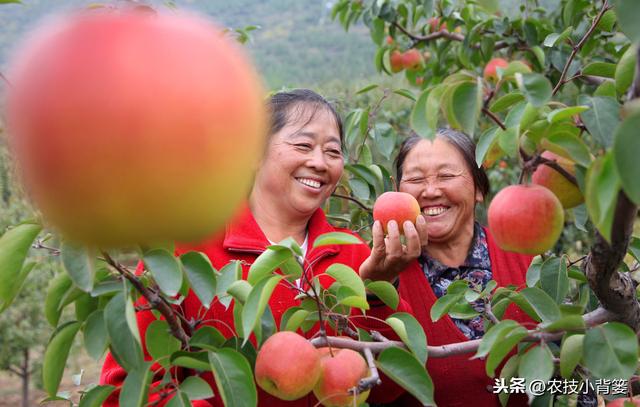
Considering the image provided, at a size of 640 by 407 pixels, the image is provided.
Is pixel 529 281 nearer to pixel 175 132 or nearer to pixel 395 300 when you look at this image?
pixel 395 300

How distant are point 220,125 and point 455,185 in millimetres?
1287

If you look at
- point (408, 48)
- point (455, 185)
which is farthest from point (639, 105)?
point (408, 48)

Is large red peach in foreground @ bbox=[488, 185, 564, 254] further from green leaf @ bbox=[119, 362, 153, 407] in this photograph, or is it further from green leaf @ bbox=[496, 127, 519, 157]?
green leaf @ bbox=[119, 362, 153, 407]

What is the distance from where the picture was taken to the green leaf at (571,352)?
95 centimetres

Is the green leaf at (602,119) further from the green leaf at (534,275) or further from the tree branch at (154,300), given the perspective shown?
the tree branch at (154,300)

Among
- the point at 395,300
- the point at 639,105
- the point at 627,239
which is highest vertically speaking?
the point at 639,105

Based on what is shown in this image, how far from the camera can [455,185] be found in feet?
5.08

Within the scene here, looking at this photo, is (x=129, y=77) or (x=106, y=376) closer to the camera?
(x=129, y=77)

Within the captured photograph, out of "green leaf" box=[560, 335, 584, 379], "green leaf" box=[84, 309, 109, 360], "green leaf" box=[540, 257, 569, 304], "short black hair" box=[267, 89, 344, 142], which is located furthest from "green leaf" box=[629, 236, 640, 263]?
"green leaf" box=[84, 309, 109, 360]

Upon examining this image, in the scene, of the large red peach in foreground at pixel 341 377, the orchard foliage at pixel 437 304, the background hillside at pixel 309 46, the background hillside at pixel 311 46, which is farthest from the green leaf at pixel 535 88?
the background hillside at pixel 309 46

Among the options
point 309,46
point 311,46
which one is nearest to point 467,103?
point 309,46

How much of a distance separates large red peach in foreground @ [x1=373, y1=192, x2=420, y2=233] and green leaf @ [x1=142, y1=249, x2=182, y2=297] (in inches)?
25.5

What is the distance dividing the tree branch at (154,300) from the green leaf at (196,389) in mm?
63

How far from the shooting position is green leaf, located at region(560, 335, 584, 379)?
0.95m
